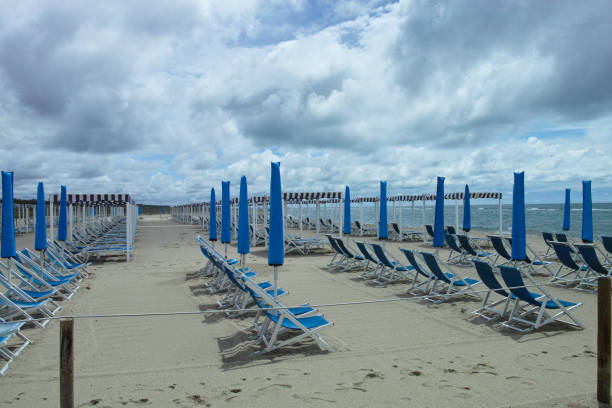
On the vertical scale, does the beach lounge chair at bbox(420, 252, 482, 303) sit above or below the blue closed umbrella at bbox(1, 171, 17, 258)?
below

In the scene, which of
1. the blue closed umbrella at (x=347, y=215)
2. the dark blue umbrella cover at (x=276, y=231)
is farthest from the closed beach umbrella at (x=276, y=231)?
the blue closed umbrella at (x=347, y=215)

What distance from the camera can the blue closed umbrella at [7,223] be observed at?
19.0 ft

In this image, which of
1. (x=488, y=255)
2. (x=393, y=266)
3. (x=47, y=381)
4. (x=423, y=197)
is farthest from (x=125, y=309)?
(x=423, y=197)

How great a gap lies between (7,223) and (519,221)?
741cm

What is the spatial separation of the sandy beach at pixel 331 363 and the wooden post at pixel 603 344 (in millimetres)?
114

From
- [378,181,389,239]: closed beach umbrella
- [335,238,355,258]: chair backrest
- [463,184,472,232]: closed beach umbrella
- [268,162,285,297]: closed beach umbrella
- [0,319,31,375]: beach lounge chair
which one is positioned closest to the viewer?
[0,319,31,375]: beach lounge chair

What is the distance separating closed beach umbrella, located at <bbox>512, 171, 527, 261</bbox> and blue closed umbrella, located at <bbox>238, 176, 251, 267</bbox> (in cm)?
392

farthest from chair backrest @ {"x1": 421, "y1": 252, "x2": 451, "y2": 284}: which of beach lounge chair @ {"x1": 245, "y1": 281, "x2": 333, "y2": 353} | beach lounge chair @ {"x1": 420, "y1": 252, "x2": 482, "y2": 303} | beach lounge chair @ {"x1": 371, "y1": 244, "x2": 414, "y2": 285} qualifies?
beach lounge chair @ {"x1": 245, "y1": 281, "x2": 333, "y2": 353}

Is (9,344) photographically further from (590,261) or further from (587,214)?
(587,214)

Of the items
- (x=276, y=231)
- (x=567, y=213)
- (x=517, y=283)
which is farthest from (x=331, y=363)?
(x=567, y=213)

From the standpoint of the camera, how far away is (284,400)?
116 inches

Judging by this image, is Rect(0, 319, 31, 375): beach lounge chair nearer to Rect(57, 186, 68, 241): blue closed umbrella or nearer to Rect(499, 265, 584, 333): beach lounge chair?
Rect(499, 265, 584, 333): beach lounge chair

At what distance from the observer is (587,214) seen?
9852 mm

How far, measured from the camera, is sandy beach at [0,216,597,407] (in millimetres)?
3004
